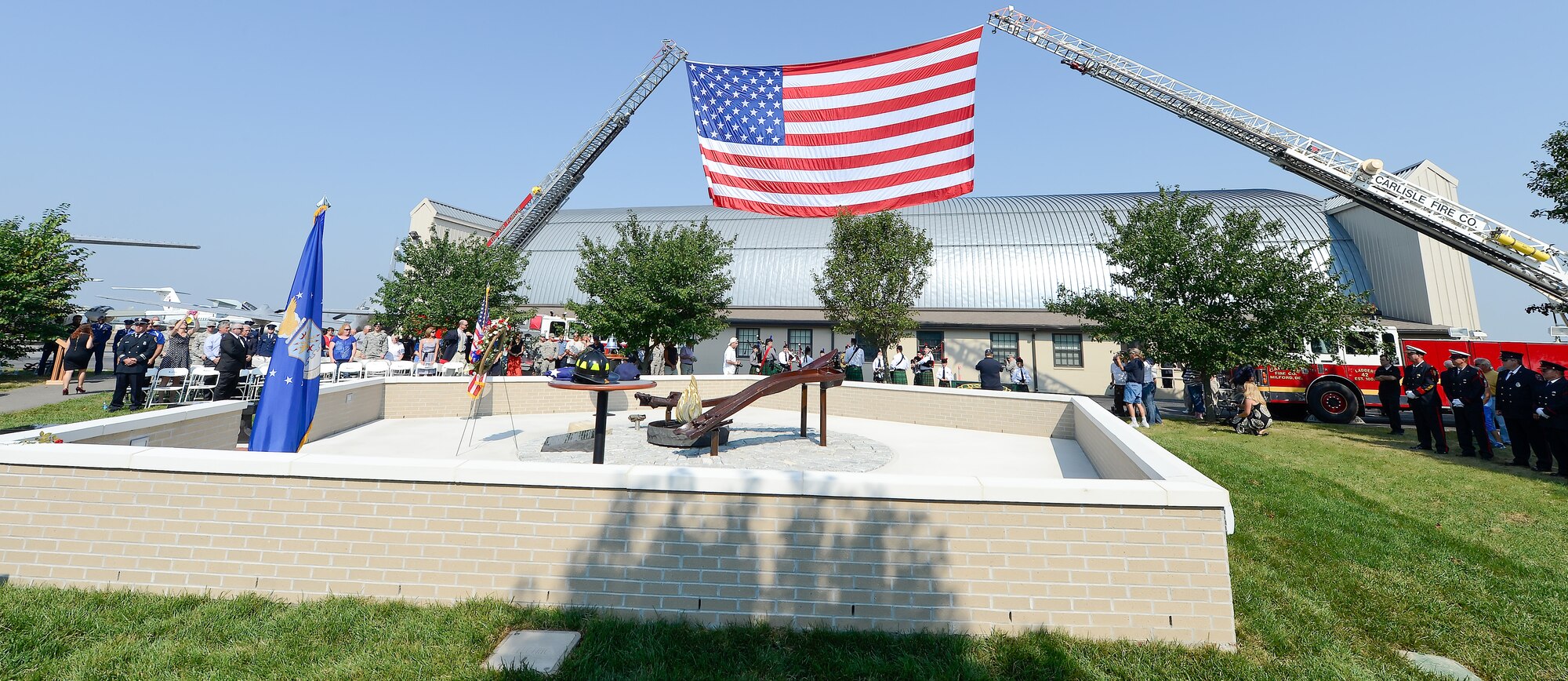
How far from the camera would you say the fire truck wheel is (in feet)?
49.5

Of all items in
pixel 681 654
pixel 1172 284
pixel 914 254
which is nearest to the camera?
pixel 681 654

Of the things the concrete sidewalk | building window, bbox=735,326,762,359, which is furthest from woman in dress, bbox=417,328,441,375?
building window, bbox=735,326,762,359

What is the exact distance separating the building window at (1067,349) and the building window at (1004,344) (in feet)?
4.86

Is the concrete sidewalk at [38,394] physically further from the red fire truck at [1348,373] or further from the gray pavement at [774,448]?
the red fire truck at [1348,373]

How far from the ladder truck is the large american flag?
10566 millimetres

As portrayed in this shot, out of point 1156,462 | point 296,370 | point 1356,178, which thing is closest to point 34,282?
point 296,370

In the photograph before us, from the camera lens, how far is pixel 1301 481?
7957mm

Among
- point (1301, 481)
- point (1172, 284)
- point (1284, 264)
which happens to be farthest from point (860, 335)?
point (1301, 481)

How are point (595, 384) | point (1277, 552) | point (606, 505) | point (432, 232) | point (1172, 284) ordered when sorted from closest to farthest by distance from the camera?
point (606, 505) < point (1277, 552) < point (595, 384) < point (1172, 284) < point (432, 232)

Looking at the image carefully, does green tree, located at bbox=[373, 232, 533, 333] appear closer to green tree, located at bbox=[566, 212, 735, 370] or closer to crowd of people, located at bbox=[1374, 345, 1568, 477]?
green tree, located at bbox=[566, 212, 735, 370]

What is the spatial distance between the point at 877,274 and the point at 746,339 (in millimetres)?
9507

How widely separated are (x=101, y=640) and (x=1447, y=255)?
35348 millimetres

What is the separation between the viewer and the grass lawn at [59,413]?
971 centimetres

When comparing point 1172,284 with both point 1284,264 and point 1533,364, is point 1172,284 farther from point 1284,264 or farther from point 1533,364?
point 1533,364
